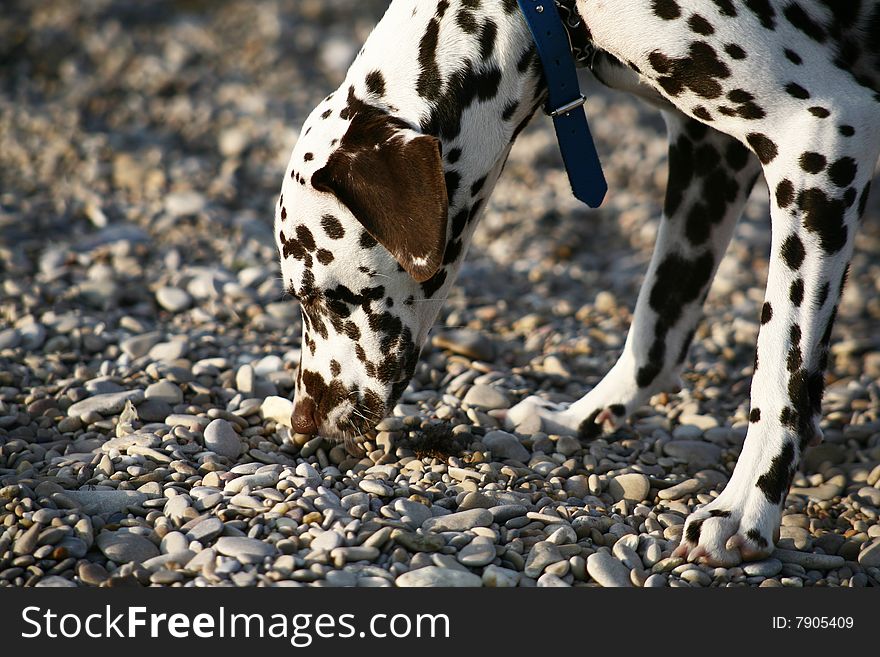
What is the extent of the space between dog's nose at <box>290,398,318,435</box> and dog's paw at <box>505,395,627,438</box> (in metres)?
0.95

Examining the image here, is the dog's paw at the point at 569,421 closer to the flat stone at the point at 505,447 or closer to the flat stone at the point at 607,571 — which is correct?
the flat stone at the point at 505,447

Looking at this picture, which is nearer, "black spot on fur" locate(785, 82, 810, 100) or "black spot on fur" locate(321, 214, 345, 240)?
"black spot on fur" locate(785, 82, 810, 100)

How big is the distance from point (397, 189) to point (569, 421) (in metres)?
1.63

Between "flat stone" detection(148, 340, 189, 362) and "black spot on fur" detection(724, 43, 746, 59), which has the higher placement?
"black spot on fur" detection(724, 43, 746, 59)

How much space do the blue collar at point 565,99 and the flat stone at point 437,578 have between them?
1.51m

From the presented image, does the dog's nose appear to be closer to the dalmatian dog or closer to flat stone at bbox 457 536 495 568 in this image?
the dalmatian dog

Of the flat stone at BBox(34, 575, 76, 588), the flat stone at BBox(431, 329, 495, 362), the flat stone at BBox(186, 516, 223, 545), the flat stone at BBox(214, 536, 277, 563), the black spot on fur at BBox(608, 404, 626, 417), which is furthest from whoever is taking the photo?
the flat stone at BBox(431, 329, 495, 362)

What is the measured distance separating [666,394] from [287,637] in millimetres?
2668

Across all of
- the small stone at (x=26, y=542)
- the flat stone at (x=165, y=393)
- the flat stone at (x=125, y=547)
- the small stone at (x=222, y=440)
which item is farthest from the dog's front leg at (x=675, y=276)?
the small stone at (x=26, y=542)

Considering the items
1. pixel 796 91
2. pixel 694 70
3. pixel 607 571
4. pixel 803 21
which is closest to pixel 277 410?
pixel 607 571

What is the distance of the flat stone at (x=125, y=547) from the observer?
3383 millimetres

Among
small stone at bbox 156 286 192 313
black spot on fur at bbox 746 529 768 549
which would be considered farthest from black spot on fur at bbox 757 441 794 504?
small stone at bbox 156 286 192 313

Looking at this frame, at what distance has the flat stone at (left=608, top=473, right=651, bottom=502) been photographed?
4.16 m

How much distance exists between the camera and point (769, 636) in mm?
3320
